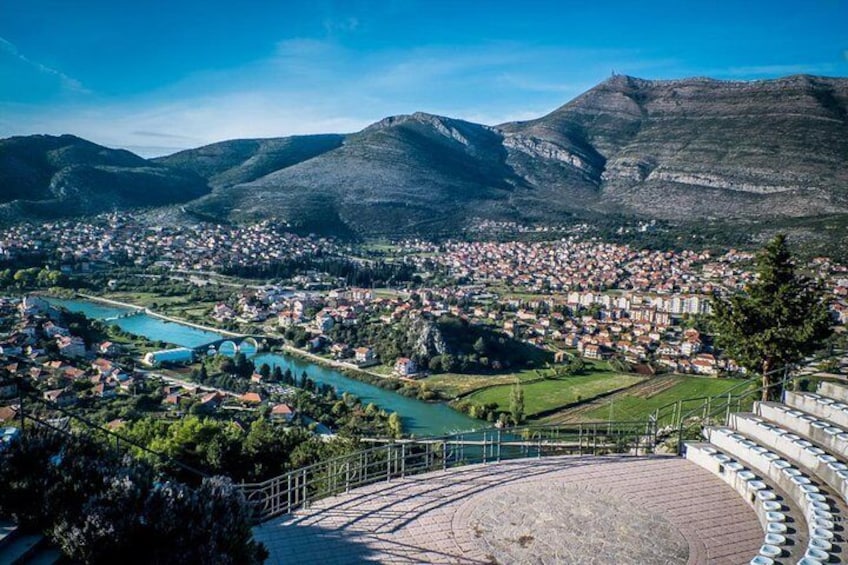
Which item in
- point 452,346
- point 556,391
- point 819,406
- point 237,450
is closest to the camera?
point 819,406

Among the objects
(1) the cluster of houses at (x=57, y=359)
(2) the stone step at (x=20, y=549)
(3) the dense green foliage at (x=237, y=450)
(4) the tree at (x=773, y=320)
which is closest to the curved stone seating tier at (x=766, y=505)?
(4) the tree at (x=773, y=320)

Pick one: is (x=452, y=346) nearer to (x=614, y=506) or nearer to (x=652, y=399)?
(x=652, y=399)

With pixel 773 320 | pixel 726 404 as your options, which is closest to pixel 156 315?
pixel 773 320

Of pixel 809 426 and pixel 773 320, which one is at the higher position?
pixel 773 320

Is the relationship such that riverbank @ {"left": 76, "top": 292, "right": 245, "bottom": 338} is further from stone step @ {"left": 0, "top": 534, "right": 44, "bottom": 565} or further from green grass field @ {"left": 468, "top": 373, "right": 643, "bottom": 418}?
stone step @ {"left": 0, "top": 534, "right": 44, "bottom": 565}

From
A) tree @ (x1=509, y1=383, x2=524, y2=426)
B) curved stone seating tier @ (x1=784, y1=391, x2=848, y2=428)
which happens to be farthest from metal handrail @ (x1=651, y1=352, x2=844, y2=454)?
tree @ (x1=509, y1=383, x2=524, y2=426)

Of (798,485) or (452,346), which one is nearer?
(798,485)

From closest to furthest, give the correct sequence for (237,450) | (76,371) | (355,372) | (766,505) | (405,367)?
(766,505)
(237,450)
(76,371)
(405,367)
(355,372)

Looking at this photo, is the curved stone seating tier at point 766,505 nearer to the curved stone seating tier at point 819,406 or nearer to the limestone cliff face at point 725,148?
the curved stone seating tier at point 819,406

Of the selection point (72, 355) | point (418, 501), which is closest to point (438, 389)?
point (72, 355)
